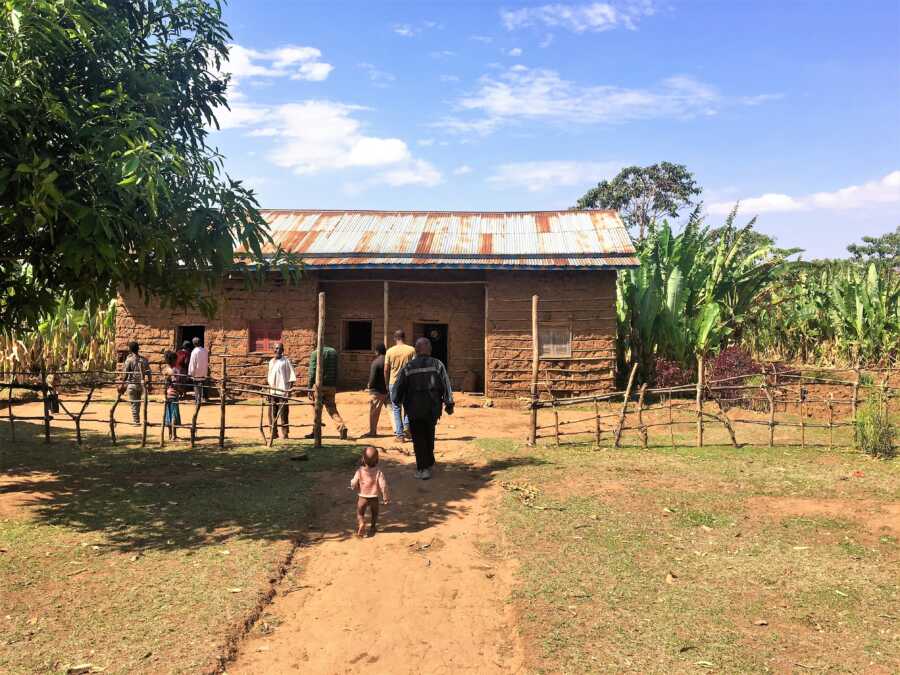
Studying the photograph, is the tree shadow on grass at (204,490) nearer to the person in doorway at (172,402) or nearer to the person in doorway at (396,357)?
Result: the person in doorway at (172,402)

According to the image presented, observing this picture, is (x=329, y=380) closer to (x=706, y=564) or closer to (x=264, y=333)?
(x=264, y=333)

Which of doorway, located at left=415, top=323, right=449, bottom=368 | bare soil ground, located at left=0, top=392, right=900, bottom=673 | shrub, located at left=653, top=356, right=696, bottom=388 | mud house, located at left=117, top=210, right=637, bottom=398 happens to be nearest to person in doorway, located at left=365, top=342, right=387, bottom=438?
bare soil ground, located at left=0, top=392, right=900, bottom=673

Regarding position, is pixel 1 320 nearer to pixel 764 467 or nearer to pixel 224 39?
pixel 224 39

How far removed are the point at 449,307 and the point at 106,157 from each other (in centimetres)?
1110

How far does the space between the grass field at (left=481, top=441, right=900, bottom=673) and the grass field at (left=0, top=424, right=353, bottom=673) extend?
2246 millimetres

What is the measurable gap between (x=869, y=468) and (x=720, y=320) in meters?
8.69

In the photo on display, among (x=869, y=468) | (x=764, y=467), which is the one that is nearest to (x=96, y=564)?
A: (x=764, y=467)

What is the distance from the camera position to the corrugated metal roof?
15.3m

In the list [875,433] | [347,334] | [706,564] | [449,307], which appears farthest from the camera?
[347,334]

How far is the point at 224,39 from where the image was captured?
7.72 meters

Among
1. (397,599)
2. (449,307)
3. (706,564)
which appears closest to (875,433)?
(706,564)

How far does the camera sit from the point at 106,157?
18.4ft

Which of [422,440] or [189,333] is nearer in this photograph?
[422,440]

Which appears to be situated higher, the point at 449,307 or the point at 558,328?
the point at 449,307
